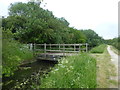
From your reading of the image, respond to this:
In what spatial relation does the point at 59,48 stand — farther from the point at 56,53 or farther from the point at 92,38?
the point at 92,38

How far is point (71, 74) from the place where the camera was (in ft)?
10.4

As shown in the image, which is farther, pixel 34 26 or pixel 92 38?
pixel 92 38

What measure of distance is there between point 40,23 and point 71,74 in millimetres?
9168

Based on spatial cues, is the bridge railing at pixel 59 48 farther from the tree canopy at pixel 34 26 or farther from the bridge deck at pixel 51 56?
the tree canopy at pixel 34 26

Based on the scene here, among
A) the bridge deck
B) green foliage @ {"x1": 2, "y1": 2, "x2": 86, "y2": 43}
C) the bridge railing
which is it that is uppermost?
green foliage @ {"x1": 2, "y1": 2, "x2": 86, "y2": 43}

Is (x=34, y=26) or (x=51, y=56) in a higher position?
(x=34, y=26)

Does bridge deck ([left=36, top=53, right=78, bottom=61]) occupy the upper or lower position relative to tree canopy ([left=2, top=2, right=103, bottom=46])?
lower

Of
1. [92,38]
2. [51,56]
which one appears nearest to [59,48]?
[51,56]

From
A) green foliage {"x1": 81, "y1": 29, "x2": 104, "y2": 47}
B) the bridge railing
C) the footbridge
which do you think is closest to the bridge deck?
the footbridge

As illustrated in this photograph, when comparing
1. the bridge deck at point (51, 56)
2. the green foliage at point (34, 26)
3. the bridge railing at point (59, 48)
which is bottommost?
the bridge deck at point (51, 56)

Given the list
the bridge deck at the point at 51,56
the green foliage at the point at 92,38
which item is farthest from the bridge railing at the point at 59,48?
Result: the green foliage at the point at 92,38

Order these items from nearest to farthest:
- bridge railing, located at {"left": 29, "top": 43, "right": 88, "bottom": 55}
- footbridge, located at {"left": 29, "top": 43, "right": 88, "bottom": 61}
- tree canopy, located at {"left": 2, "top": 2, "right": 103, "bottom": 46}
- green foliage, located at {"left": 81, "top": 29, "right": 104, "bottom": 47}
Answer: footbridge, located at {"left": 29, "top": 43, "right": 88, "bottom": 61} → bridge railing, located at {"left": 29, "top": 43, "right": 88, "bottom": 55} → tree canopy, located at {"left": 2, "top": 2, "right": 103, "bottom": 46} → green foliage, located at {"left": 81, "top": 29, "right": 104, "bottom": 47}

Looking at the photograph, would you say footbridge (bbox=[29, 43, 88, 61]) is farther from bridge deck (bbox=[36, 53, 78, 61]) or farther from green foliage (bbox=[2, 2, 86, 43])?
green foliage (bbox=[2, 2, 86, 43])

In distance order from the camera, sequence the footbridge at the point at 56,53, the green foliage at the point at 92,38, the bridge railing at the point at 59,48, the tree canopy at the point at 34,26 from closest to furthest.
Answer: the footbridge at the point at 56,53 < the bridge railing at the point at 59,48 < the tree canopy at the point at 34,26 < the green foliage at the point at 92,38
